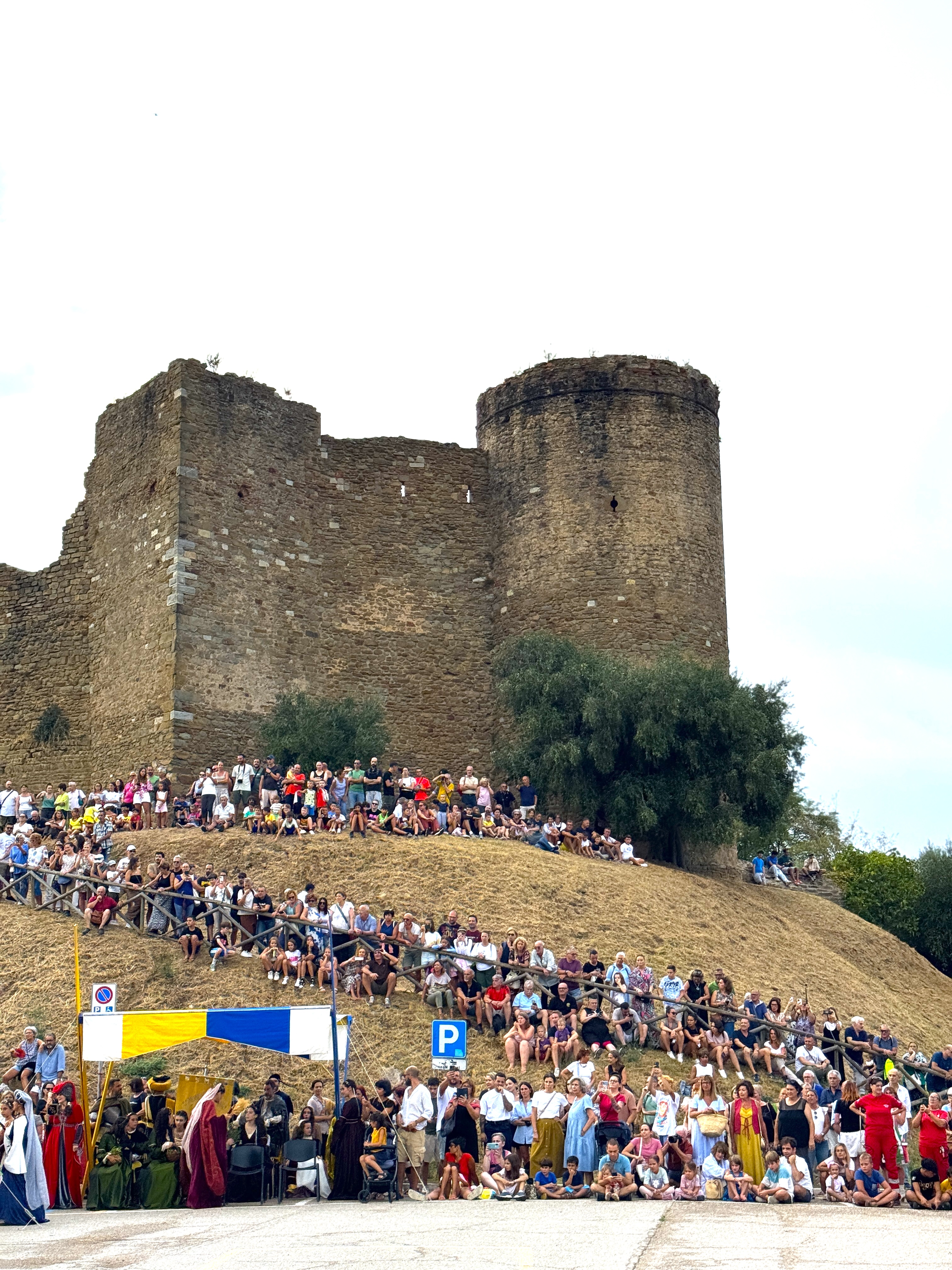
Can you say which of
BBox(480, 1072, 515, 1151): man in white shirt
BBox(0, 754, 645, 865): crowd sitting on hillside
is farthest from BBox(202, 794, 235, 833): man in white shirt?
BBox(480, 1072, 515, 1151): man in white shirt

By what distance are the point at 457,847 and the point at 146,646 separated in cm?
836

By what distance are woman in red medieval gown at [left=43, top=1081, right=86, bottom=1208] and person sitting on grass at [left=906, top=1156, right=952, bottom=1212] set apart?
24.3 ft

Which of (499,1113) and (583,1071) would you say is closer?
(499,1113)

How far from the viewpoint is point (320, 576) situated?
31.6m

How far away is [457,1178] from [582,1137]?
1.20 m

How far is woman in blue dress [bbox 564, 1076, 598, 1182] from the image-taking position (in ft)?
48.6

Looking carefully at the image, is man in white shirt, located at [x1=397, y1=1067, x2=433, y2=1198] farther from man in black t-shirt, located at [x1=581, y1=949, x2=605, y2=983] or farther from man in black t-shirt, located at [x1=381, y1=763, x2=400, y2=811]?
man in black t-shirt, located at [x1=381, y1=763, x2=400, y2=811]

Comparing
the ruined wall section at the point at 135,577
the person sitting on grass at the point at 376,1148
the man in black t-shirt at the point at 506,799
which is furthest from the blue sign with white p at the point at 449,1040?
the ruined wall section at the point at 135,577

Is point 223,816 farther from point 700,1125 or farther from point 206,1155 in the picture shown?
point 700,1125

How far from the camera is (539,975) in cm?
1930

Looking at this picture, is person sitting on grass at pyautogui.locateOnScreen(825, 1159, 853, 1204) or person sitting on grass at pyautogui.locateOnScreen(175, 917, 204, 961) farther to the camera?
person sitting on grass at pyautogui.locateOnScreen(175, 917, 204, 961)

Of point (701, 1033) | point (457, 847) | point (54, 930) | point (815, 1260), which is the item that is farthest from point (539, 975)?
point (815, 1260)

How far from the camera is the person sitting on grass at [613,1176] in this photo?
571 inches

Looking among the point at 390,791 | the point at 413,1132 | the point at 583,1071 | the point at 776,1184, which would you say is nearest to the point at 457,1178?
the point at 413,1132
